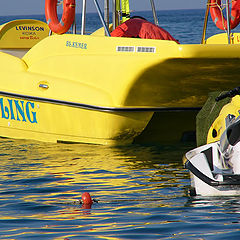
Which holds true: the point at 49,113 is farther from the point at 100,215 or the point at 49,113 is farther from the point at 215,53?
the point at 100,215

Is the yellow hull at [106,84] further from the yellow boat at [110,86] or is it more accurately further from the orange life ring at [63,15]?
the orange life ring at [63,15]

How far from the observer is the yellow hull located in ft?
23.8

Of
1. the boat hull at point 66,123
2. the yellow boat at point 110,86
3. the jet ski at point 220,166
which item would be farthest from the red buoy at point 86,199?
the boat hull at point 66,123

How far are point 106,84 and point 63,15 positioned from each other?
149 centimetres

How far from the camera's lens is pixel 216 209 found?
17.1ft

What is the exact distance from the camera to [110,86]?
25.2ft

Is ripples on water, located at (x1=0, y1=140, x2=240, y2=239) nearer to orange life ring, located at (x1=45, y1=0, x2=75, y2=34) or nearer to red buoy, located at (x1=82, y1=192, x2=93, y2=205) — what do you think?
red buoy, located at (x1=82, y1=192, x2=93, y2=205)

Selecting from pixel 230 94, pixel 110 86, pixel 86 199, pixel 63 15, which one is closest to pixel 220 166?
pixel 230 94

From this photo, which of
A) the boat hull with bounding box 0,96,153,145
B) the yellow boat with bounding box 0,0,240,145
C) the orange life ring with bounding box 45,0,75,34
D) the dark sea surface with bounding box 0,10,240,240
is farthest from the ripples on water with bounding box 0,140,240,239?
the orange life ring with bounding box 45,0,75,34

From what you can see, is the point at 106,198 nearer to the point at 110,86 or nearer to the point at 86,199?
the point at 86,199

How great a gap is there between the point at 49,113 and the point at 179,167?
1941 mm

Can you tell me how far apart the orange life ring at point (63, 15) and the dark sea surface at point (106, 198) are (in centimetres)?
163

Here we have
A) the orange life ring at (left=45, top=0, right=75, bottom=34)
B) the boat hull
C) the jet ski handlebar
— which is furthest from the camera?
the orange life ring at (left=45, top=0, right=75, bottom=34)

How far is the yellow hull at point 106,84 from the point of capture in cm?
725
